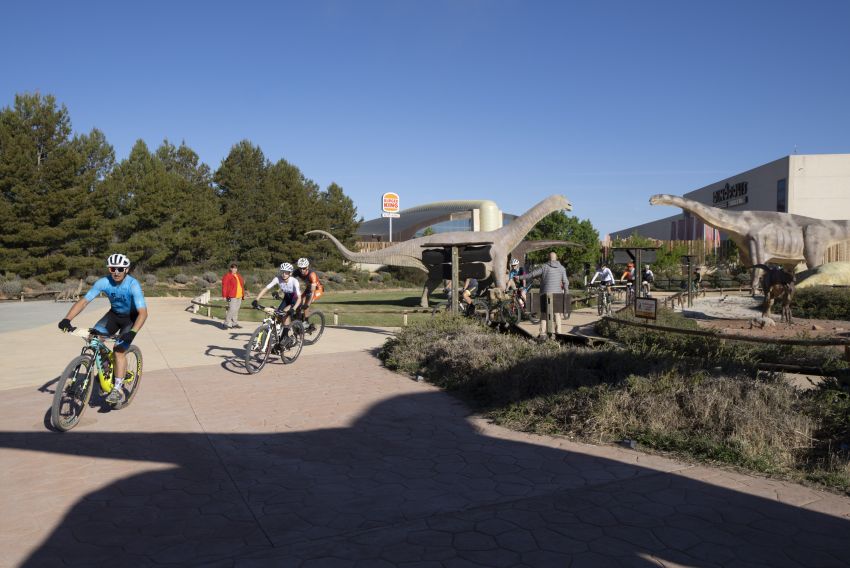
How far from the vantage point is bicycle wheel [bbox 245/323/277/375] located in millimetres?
8789

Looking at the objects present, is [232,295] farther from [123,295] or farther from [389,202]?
[389,202]

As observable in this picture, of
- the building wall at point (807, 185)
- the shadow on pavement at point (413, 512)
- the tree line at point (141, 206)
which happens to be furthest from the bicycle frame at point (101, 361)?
the building wall at point (807, 185)

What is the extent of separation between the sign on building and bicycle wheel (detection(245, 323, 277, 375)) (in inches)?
2139

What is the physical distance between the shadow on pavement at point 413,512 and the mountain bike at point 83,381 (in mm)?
395

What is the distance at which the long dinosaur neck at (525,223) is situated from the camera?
21.5 metres

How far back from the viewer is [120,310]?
21.6ft

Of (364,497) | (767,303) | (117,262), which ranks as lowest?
(364,497)

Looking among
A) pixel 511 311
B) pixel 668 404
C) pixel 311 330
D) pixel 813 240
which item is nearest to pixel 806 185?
pixel 813 240

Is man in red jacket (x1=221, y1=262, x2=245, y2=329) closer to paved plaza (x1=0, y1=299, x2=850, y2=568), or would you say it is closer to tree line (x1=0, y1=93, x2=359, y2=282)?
paved plaza (x1=0, y1=299, x2=850, y2=568)

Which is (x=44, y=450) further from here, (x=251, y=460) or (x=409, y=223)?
(x=409, y=223)

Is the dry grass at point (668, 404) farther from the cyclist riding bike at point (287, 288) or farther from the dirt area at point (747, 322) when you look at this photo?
the dirt area at point (747, 322)

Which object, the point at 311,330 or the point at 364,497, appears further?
the point at 311,330

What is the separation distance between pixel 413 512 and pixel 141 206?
126 feet

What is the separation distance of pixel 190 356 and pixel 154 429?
4.87 meters
